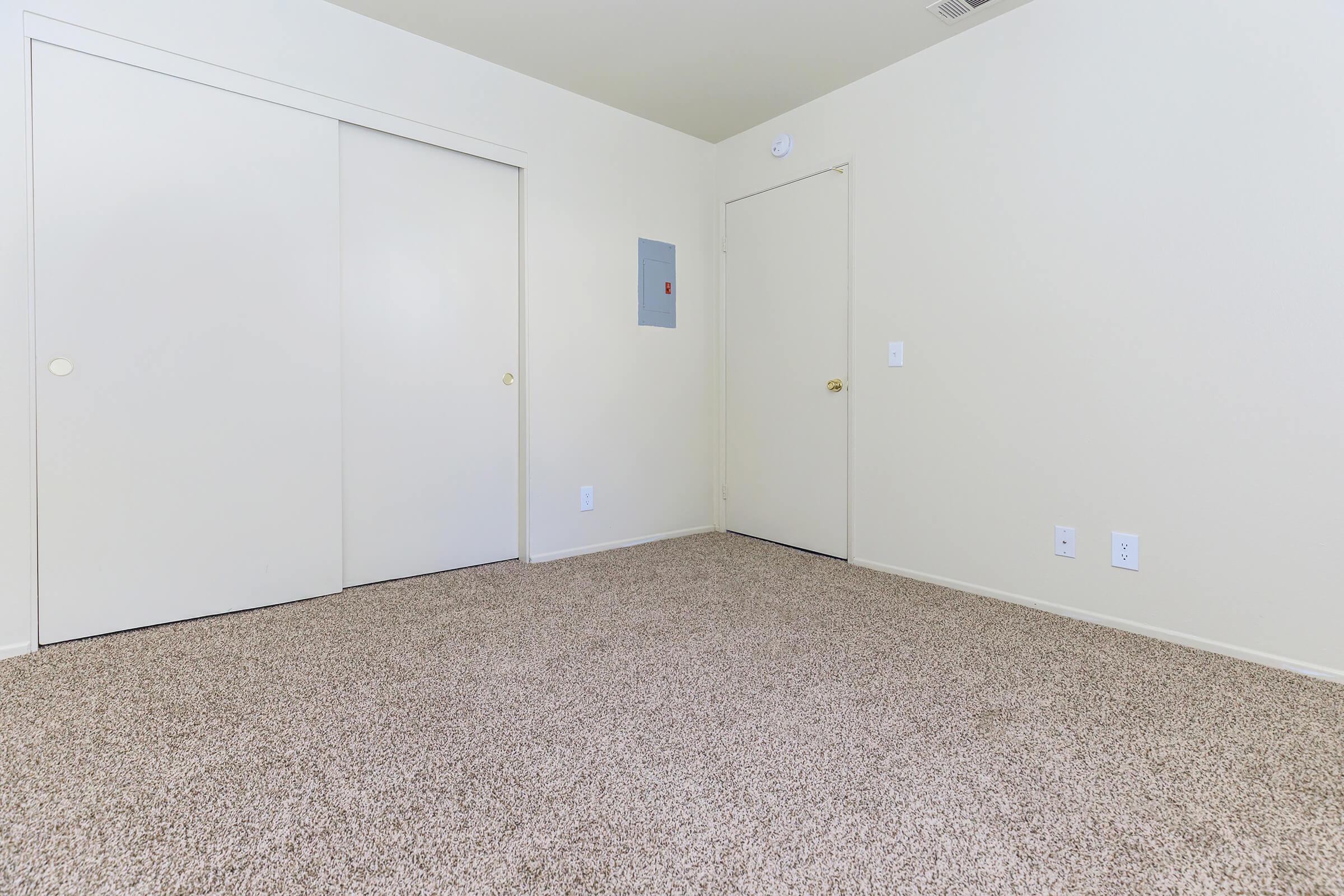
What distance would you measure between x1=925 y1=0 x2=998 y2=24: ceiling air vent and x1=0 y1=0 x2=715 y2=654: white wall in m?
1.54

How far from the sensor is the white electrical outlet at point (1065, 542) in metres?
2.31

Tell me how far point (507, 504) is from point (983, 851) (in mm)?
2437

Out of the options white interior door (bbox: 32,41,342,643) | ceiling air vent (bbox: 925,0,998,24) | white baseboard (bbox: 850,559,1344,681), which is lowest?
white baseboard (bbox: 850,559,1344,681)

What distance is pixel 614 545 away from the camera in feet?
11.1

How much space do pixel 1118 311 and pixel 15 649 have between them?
147 inches

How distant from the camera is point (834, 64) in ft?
9.24

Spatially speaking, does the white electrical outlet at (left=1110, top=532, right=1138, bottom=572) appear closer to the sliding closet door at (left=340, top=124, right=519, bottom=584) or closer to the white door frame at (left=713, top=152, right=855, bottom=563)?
the white door frame at (left=713, top=152, right=855, bottom=563)

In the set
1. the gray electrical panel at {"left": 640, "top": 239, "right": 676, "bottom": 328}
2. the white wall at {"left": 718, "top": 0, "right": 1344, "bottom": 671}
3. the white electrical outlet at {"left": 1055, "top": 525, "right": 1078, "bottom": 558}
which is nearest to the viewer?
the white wall at {"left": 718, "top": 0, "right": 1344, "bottom": 671}

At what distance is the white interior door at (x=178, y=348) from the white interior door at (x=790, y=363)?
6.85 feet

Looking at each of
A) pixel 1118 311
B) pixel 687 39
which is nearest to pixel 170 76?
pixel 687 39

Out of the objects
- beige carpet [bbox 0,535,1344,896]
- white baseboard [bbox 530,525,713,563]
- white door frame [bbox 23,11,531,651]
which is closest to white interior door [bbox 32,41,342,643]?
white door frame [bbox 23,11,531,651]

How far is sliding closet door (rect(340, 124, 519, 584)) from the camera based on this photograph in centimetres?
260

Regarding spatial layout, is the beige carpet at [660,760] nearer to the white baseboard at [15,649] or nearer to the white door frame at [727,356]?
the white baseboard at [15,649]

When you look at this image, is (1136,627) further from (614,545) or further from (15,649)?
(15,649)
